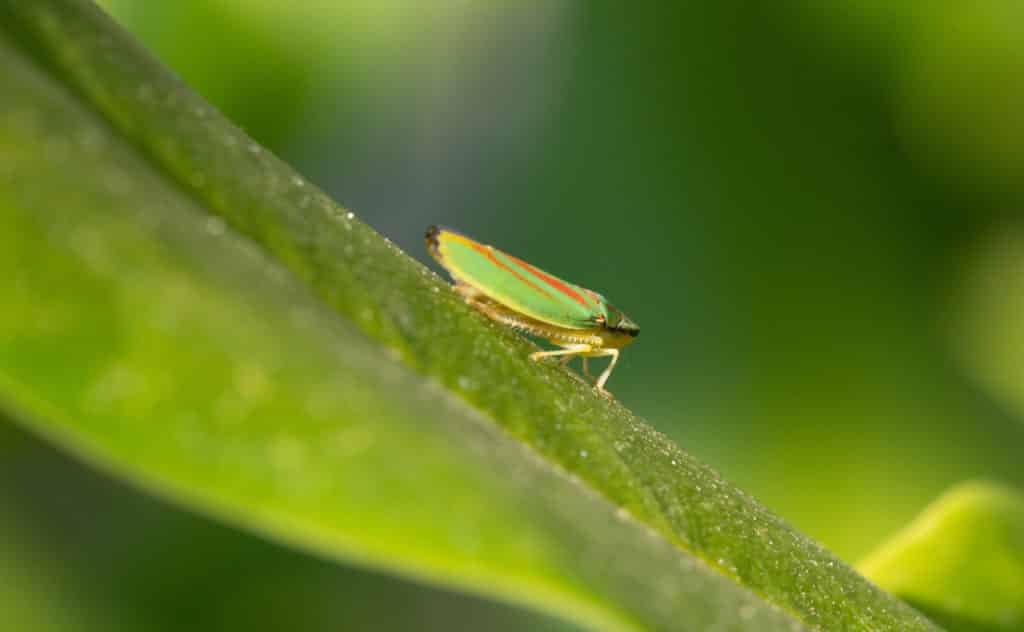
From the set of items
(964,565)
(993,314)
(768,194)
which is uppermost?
(993,314)

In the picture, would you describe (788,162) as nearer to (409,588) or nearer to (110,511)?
(409,588)

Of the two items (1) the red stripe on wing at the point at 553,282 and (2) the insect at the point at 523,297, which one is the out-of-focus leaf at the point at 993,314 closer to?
(2) the insect at the point at 523,297

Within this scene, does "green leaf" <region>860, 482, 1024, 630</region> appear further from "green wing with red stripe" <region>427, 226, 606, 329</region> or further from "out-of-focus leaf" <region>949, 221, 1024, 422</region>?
"out-of-focus leaf" <region>949, 221, 1024, 422</region>

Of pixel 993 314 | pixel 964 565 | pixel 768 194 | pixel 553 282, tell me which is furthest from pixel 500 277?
pixel 993 314

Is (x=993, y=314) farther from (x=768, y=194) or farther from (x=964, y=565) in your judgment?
(x=964, y=565)

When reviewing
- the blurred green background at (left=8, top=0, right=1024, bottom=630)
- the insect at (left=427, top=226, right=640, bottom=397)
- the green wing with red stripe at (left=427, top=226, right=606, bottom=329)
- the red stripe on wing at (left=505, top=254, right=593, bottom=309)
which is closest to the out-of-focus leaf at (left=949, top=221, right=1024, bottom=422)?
the blurred green background at (left=8, top=0, right=1024, bottom=630)

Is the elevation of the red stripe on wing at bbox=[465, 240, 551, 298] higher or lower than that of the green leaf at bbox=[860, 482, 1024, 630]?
higher
